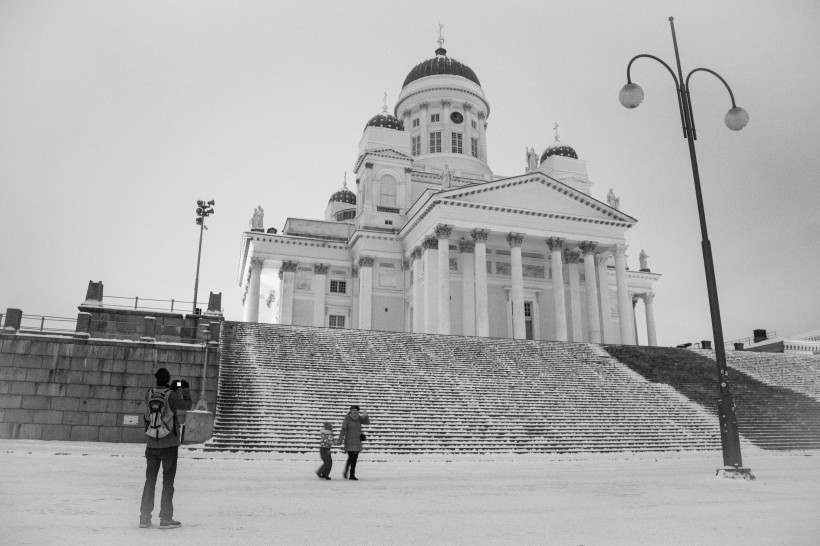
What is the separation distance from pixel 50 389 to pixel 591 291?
32.2 metres

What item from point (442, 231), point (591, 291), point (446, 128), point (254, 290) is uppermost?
point (446, 128)

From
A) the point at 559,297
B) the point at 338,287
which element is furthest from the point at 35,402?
the point at 338,287

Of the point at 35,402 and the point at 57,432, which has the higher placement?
the point at 35,402

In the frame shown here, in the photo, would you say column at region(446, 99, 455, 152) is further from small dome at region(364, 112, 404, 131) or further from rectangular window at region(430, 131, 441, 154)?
small dome at region(364, 112, 404, 131)

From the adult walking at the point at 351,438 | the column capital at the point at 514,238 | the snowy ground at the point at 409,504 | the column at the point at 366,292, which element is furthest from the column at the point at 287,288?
the adult walking at the point at 351,438

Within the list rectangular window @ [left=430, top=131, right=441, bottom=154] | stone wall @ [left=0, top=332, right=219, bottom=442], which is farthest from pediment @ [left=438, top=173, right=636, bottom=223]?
stone wall @ [left=0, top=332, right=219, bottom=442]

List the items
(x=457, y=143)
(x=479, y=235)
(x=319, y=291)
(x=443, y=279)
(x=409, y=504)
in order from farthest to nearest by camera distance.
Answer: (x=457, y=143), (x=319, y=291), (x=479, y=235), (x=443, y=279), (x=409, y=504)

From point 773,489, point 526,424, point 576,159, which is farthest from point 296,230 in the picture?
point 773,489

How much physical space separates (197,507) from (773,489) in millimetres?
9360

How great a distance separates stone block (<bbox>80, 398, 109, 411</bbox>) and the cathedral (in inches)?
825

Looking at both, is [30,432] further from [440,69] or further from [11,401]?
[440,69]

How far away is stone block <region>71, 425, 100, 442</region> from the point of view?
1977 cm

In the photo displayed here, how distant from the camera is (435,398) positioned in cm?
2267

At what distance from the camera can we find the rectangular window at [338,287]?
48906 mm
